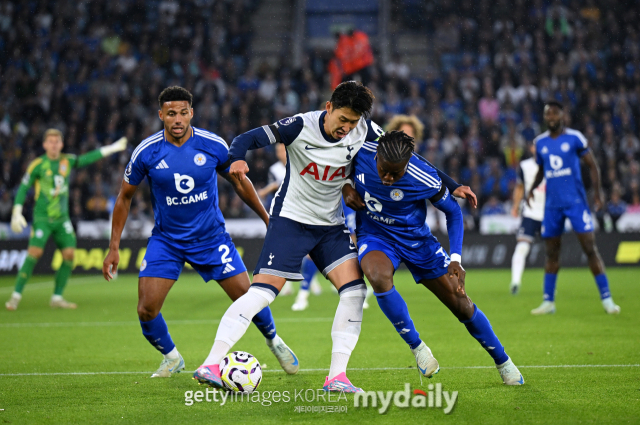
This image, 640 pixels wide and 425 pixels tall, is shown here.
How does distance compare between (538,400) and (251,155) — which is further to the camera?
(251,155)

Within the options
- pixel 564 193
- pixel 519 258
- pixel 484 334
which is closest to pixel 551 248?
pixel 564 193

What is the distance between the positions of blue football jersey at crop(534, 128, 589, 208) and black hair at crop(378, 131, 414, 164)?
4762 mm

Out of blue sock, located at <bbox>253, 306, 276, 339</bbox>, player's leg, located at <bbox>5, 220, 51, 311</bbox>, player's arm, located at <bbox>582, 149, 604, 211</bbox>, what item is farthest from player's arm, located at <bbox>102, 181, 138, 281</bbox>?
player's arm, located at <bbox>582, 149, 604, 211</bbox>

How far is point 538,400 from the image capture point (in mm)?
4438

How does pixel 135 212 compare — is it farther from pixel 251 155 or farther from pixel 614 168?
pixel 614 168

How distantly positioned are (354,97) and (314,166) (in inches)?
22.7

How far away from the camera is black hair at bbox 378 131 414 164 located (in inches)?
178

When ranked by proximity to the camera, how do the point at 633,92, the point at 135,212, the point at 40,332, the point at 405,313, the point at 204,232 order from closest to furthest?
the point at 405,313
the point at 204,232
the point at 40,332
the point at 135,212
the point at 633,92

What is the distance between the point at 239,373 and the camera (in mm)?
4641

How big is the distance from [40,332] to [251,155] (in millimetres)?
11245

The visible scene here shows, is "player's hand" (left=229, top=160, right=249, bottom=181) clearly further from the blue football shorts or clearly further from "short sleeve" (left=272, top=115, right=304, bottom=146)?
the blue football shorts

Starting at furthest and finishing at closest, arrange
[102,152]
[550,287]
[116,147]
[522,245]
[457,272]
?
[522,245]
[102,152]
[116,147]
[550,287]
[457,272]

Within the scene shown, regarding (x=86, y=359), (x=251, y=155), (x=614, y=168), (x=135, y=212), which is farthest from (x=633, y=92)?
(x=86, y=359)

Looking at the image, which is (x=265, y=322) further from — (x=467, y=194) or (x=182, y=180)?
(x=467, y=194)
